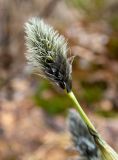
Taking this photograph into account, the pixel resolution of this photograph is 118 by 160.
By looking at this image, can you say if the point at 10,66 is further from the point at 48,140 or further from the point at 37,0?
the point at 48,140

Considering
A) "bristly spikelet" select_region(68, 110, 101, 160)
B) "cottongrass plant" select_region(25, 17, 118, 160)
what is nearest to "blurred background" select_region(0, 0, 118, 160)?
"bristly spikelet" select_region(68, 110, 101, 160)

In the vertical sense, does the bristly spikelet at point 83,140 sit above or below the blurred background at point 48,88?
below

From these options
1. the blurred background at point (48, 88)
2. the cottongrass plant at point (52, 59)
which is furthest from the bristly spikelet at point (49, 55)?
the blurred background at point (48, 88)

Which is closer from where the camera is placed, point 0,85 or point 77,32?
point 0,85

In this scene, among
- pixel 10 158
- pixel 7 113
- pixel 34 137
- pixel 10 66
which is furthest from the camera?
pixel 10 66

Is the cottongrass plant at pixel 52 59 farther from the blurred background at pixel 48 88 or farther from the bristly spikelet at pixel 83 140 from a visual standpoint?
the blurred background at pixel 48 88

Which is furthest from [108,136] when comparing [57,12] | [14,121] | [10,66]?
[57,12]

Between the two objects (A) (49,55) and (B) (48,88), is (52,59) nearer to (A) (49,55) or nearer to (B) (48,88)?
(A) (49,55)
